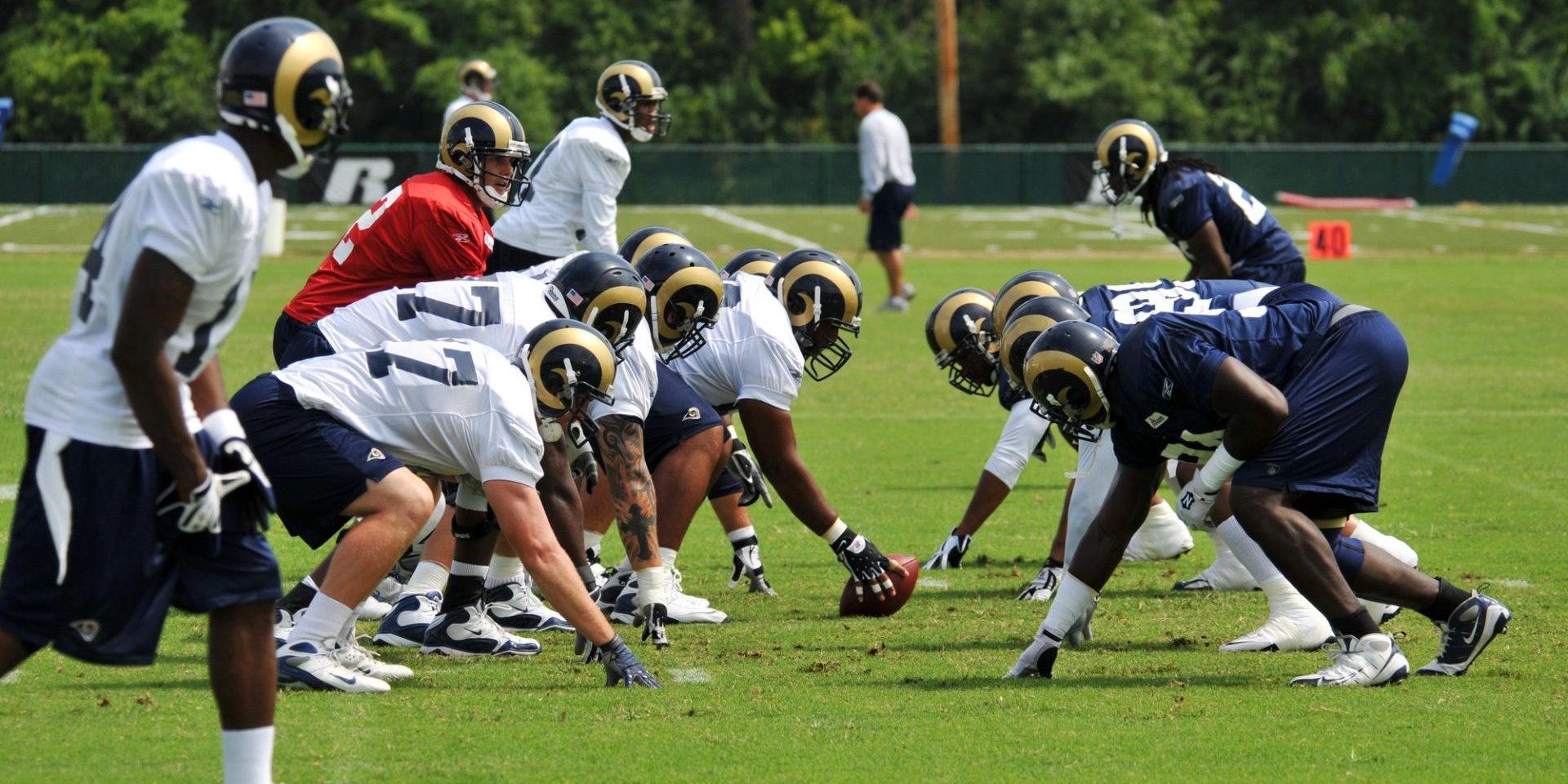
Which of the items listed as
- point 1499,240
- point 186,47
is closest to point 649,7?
point 186,47

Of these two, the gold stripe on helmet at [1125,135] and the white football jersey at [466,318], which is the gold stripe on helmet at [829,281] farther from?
the gold stripe on helmet at [1125,135]

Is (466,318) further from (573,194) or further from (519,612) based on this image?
(573,194)

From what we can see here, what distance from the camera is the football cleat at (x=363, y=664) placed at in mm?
5770

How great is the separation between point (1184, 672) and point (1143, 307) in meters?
1.41

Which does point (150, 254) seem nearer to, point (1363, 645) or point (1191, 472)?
point (1363, 645)

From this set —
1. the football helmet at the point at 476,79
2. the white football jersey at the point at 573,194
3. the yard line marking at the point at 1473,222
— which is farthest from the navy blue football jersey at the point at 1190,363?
the yard line marking at the point at 1473,222

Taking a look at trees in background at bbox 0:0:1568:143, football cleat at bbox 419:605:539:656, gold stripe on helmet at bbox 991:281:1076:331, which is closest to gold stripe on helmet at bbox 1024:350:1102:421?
gold stripe on helmet at bbox 991:281:1076:331

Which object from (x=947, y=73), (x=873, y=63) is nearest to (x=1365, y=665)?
(x=947, y=73)

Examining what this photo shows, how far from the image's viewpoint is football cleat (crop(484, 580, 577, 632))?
6.90 m

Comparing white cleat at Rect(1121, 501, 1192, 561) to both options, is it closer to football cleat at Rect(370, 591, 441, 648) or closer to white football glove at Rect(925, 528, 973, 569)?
white football glove at Rect(925, 528, 973, 569)

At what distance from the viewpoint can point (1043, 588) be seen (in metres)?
7.39

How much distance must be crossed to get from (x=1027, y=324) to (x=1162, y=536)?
2.17 metres

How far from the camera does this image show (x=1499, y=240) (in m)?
29.3

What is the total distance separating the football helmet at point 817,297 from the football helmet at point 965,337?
341 mm
